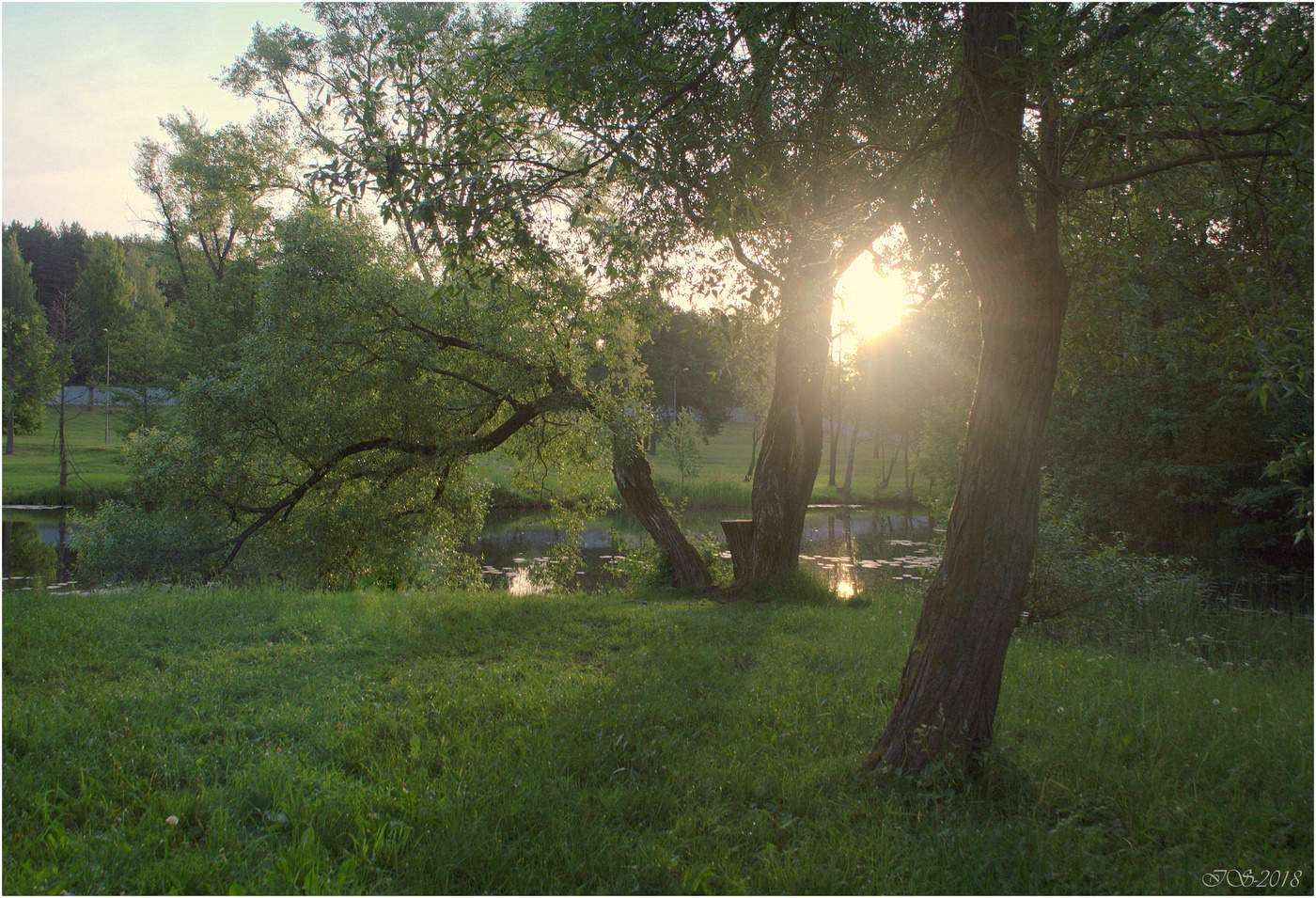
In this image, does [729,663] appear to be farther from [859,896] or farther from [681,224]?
[681,224]

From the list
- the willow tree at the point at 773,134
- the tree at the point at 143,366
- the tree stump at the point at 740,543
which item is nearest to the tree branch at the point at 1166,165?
the willow tree at the point at 773,134

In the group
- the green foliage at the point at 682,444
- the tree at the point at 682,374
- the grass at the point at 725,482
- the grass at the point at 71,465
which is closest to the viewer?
the green foliage at the point at 682,444

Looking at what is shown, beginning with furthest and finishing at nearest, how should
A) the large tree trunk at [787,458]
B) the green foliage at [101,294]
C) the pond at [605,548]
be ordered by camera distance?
1. the green foliage at [101,294]
2. the pond at [605,548]
3. the large tree trunk at [787,458]

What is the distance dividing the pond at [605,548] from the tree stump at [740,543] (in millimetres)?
1635

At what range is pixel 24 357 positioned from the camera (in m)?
19.6

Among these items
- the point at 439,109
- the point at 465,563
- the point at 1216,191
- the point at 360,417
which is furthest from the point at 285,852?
the point at 465,563

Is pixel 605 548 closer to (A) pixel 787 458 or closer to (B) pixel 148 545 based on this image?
(A) pixel 787 458

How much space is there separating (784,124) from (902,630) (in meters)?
7.21

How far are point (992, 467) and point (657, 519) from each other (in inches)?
384

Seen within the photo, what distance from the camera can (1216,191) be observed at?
22.2 ft

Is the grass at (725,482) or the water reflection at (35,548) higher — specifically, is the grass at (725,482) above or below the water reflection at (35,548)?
above

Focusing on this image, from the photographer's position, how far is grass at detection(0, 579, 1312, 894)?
11.5 ft

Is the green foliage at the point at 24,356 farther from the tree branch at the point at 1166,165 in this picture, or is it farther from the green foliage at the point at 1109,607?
the green foliage at the point at 1109,607

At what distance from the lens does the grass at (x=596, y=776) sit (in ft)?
11.5
